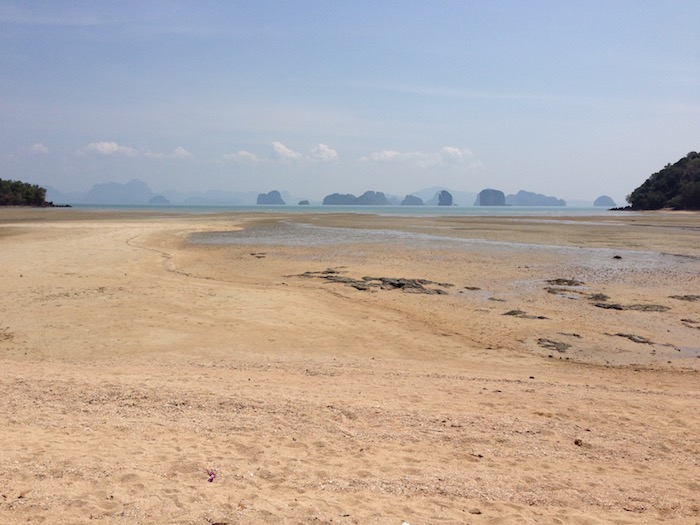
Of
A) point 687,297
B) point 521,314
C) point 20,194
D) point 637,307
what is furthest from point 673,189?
point 20,194

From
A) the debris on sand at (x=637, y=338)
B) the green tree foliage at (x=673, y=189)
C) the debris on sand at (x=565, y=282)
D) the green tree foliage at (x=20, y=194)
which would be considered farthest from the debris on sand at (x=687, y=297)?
the green tree foliage at (x=20, y=194)

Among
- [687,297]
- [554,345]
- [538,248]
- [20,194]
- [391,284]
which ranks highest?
[20,194]

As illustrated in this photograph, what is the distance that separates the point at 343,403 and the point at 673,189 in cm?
12388

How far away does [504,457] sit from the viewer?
237 inches

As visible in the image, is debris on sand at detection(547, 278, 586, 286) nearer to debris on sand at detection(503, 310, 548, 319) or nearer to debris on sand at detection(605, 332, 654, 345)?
debris on sand at detection(503, 310, 548, 319)

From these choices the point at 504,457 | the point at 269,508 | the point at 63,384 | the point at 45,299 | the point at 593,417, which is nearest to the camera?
the point at 269,508

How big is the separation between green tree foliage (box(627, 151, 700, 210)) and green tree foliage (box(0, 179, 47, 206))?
133 m

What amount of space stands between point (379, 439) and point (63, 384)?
462 centimetres

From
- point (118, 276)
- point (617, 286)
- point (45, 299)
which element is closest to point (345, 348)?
point (45, 299)

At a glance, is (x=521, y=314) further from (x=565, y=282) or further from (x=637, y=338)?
(x=565, y=282)

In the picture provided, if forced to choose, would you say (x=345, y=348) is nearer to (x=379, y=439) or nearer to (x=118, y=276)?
(x=379, y=439)

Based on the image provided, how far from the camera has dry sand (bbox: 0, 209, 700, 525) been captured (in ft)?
16.3

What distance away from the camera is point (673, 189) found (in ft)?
364

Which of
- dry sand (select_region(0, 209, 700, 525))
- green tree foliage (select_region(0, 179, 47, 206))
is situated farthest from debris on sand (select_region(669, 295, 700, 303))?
green tree foliage (select_region(0, 179, 47, 206))
